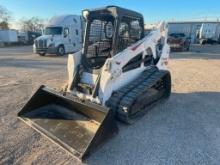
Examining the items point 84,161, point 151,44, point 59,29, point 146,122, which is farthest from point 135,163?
point 59,29

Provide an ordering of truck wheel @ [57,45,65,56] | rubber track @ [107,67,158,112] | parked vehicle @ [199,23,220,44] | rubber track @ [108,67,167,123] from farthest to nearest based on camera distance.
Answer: parked vehicle @ [199,23,220,44]
truck wheel @ [57,45,65,56]
rubber track @ [107,67,158,112]
rubber track @ [108,67,167,123]

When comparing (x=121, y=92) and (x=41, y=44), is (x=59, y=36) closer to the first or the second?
(x=41, y=44)

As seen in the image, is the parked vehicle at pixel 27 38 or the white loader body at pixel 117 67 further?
the parked vehicle at pixel 27 38

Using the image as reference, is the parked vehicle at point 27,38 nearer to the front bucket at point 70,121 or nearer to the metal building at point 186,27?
the metal building at point 186,27

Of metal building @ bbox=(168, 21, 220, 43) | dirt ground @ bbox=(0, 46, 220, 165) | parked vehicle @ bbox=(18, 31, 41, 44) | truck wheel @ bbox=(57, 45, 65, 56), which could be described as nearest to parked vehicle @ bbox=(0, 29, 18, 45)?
parked vehicle @ bbox=(18, 31, 41, 44)

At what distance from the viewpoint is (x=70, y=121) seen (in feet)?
14.6

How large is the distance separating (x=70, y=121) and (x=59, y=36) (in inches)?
552

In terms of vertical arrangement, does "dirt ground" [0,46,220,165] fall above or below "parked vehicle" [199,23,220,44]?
below

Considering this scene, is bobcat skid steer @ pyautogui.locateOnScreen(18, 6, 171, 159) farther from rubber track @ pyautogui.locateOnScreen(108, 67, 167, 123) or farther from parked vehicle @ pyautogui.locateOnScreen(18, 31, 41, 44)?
parked vehicle @ pyautogui.locateOnScreen(18, 31, 41, 44)

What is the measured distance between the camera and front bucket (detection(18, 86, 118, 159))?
11.5 ft

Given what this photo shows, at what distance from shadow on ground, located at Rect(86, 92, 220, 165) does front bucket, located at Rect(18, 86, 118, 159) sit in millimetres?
289

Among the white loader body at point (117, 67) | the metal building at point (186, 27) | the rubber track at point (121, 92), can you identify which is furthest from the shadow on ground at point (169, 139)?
the metal building at point (186, 27)

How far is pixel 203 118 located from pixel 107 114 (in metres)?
2.53

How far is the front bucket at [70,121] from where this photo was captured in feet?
11.5
